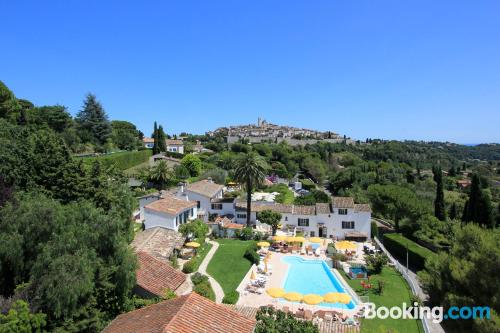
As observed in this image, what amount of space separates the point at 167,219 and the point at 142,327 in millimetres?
22654

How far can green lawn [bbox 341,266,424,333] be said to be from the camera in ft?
67.7

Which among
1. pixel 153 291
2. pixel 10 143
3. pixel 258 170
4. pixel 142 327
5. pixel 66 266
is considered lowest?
pixel 153 291

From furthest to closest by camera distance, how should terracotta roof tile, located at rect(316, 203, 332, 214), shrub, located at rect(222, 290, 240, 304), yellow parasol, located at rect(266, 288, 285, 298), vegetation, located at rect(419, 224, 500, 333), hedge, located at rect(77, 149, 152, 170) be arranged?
1. hedge, located at rect(77, 149, 152, 170)
2. terracotta roof tile, located at rect(316, 203, 332, 214)
3. yellow parasol, located at rect(266, 288, 285, 298)
4. shrub, located at rect(222, 290, 240, 304)
5. vegetation, located at rect(419, 224, 500, 333)

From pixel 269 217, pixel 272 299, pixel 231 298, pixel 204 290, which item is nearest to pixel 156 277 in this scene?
pixel 204 290

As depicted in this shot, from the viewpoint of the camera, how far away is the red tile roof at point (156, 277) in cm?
1998

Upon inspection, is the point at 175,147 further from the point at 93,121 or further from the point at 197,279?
the point at 197,279

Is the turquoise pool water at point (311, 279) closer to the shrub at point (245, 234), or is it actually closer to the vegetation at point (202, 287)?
the shrub at point (245, 234)

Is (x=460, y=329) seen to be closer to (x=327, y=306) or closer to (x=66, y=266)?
(x=327, y=306)

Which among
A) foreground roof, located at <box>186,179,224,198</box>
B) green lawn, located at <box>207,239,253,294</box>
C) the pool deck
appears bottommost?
the pool deck

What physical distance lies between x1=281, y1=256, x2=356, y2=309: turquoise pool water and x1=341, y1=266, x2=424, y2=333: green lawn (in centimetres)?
140

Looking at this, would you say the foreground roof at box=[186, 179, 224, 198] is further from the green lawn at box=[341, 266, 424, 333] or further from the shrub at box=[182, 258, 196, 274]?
the green lawn at box=[341, 266, 424, 333]

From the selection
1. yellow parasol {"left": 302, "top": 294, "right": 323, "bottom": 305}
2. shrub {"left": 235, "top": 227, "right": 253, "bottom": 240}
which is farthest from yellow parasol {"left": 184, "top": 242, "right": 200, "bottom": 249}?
yellow parasol {"left": 302, "top": 294, "right": 323, "bottom": 305}

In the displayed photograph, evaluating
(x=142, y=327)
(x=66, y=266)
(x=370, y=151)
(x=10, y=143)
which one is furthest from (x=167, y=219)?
(x=370, y=151)

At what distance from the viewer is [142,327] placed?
1253 cm
